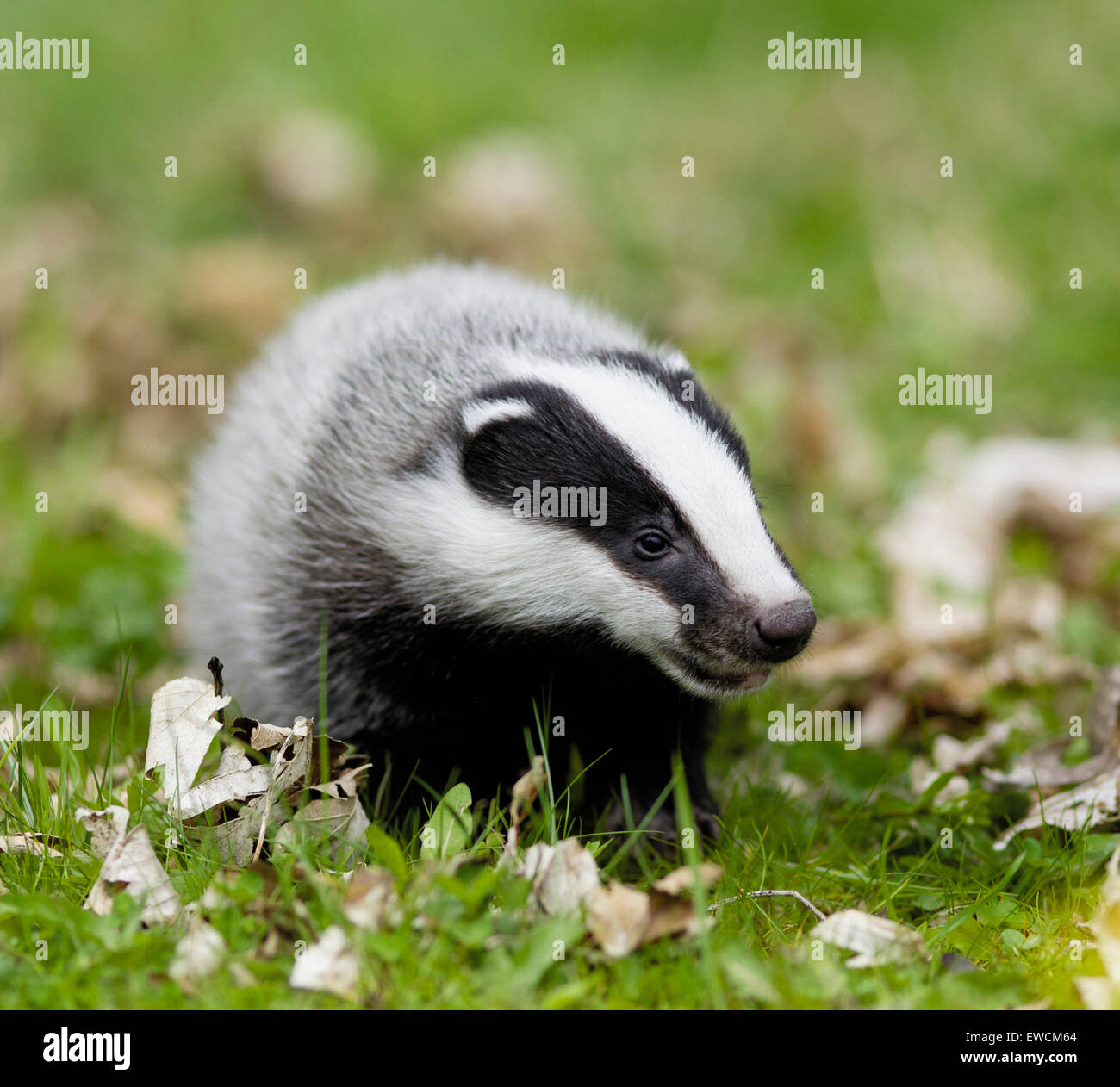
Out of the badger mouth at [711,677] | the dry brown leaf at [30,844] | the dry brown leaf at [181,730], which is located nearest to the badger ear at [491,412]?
the badger mouth at [711,677]

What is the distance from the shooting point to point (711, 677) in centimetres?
439

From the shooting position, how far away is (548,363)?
479cm

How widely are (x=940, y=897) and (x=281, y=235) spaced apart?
7.84 metres

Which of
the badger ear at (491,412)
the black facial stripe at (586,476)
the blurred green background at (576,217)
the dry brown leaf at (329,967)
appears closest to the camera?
the dry brown leaf at (329,967)

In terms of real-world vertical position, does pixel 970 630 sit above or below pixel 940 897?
above

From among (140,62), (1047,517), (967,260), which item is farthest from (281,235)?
(1047,517)

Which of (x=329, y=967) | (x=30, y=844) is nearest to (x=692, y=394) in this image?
(x=329, y=967)

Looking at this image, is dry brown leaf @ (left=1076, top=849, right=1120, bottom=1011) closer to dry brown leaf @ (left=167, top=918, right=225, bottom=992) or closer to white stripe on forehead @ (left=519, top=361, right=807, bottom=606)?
white stripe on forehead @ (left=519, top=361, right=807, bottom=606)

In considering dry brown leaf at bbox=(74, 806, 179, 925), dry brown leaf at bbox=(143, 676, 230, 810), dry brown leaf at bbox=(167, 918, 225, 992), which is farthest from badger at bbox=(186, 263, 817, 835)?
dry brown leaf at bbox=(167, 918, 225, 992)

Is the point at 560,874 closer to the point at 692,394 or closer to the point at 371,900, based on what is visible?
the point at 371,900

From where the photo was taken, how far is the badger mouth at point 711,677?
435cm

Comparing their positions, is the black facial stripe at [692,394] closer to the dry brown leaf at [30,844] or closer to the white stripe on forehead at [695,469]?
the white stripe on forehead at [695,469]

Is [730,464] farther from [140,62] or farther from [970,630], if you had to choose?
[140,62]

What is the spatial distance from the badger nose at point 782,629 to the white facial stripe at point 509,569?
0.86ft
